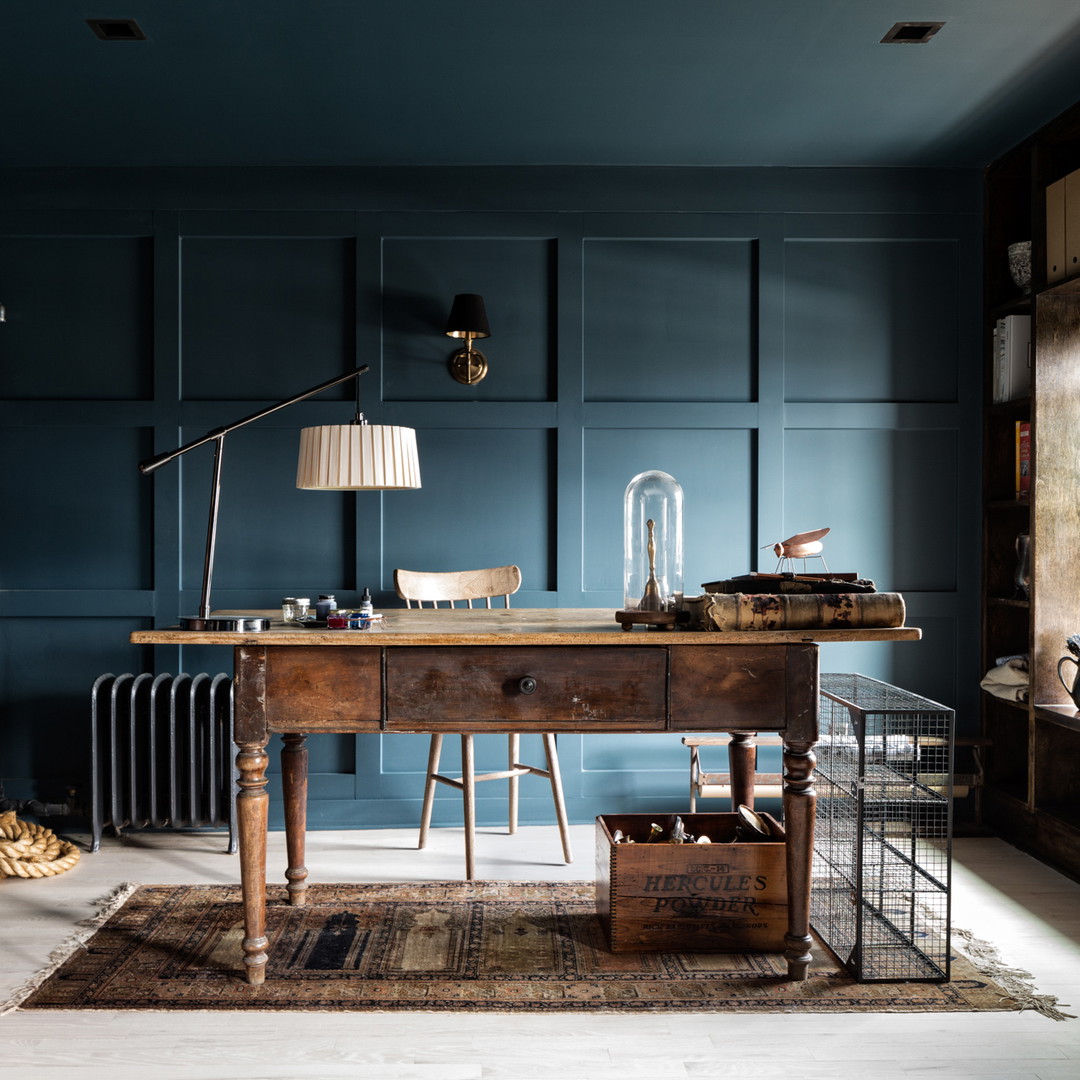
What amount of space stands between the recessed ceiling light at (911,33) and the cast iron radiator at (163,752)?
10.2 feet

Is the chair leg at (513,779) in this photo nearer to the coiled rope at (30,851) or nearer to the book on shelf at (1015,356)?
the coiled rope at (30,851)

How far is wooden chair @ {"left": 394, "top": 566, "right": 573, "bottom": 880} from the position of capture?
10.5ft

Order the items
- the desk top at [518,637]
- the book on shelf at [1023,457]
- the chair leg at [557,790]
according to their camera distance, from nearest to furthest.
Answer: the desk top at [518,637]
the chair leg at [557,790]
the book on shelf at [1023,457]

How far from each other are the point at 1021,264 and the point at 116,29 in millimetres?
3265

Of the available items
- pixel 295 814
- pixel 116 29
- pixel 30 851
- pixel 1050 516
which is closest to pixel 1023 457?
pixel 1050 516

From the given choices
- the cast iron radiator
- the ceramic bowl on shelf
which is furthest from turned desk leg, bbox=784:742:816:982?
the ceramic bowl on shelf

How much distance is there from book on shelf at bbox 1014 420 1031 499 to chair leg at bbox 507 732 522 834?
219 cm

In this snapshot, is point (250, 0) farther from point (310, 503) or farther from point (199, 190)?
point (310, 503)

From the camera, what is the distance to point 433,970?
2484mm

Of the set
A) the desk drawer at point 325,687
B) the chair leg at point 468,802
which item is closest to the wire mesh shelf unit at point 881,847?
the chair leg at point 468,802

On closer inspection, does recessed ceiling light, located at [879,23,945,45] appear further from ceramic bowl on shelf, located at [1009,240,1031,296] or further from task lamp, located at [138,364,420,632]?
task lamp, located at [138,364,420,632]

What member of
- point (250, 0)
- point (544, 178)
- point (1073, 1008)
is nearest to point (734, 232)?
point (544, 178)

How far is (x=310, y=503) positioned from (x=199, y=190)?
1.35m

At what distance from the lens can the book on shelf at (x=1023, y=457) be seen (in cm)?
370
